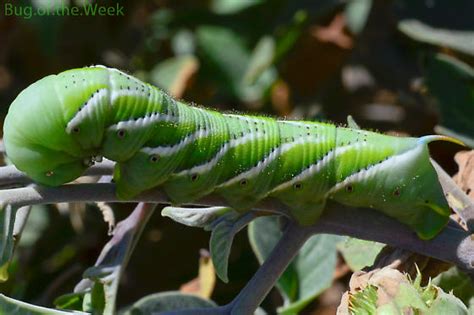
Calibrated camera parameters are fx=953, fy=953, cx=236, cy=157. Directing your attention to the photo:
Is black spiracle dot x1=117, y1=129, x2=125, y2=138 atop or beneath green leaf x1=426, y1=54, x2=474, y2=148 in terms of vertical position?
atop

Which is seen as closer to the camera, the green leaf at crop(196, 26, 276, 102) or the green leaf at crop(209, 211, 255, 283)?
the green leaf at crop(209, 211, 255, 283)

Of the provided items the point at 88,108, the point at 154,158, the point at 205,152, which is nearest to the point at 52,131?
the point at 88,108

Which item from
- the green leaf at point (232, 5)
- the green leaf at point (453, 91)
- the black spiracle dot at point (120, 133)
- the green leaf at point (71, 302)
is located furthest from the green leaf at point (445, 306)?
the green leaf at point (232, 5)

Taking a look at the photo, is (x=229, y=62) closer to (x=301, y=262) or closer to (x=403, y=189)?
(x=301, y=262)

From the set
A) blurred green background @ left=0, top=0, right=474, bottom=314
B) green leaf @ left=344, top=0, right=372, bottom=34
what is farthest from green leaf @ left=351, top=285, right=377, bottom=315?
green leaf @ left=344, top=0, right=372, bottom=34

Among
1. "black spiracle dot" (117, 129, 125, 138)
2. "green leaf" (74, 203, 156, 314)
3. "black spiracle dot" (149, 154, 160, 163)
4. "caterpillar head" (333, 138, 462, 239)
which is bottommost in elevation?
"green leaf" (74, 203, 156, 314)

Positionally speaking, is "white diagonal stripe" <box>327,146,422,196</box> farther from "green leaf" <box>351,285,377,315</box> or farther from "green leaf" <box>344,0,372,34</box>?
"green leaf" <box>344,0,372,34</box>

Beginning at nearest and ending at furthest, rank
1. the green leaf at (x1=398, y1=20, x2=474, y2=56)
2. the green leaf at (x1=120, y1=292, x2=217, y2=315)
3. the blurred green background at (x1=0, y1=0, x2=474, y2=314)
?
the green leaf at (x1=120, y1=292, x2=217, y2=315) → the green leaf at (x1=398, y1=20, x2=474, y2=56) → the blurred green background at (x1=0, y1=0, x2=474, y2=314)

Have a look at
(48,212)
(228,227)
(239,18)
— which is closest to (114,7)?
(239,18)
